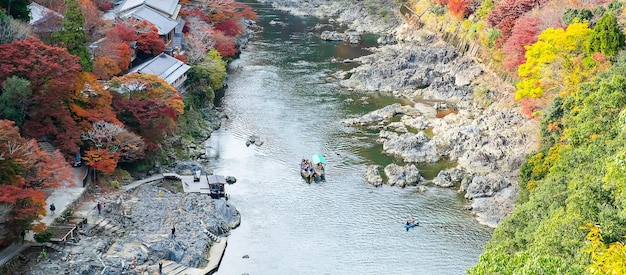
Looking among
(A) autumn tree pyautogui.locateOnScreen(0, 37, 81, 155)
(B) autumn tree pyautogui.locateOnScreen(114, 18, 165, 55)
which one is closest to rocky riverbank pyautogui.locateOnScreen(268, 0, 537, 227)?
(B) autumn tree pyautogui.locateOnScreen(114, 18, 165, 55)

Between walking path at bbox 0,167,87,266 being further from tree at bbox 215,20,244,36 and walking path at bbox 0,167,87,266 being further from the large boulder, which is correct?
tree at bbox 215,20,244,36

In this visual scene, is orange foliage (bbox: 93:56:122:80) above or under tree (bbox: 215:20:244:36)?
Answer: above

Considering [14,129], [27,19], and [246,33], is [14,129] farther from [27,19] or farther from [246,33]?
[246,33]

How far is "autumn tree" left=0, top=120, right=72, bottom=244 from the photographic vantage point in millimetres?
25703

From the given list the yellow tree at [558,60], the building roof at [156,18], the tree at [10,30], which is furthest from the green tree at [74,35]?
the yellow tree at [558,60]

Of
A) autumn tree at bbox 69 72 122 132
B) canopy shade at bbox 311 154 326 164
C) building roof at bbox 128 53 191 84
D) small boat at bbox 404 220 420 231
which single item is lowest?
canopy shade at bbox 311 154 326 164

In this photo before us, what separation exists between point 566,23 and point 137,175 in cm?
2708

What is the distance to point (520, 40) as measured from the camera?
4659 centimetres

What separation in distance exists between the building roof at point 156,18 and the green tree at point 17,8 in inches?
520

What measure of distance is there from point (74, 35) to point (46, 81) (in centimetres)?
501

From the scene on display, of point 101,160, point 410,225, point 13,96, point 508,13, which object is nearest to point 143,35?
point 101,160

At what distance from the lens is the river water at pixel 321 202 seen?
3136cm

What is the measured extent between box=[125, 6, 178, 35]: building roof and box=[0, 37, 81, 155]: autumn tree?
16.9 metres

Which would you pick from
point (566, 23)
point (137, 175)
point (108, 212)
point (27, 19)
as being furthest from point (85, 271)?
point (566, 23)
